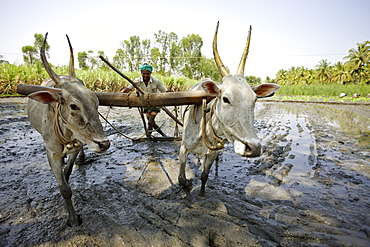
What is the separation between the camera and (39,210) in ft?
9.11

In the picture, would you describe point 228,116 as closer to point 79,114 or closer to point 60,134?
point 79,114

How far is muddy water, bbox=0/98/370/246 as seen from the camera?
2.37 m

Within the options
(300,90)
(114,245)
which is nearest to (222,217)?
(114,245)

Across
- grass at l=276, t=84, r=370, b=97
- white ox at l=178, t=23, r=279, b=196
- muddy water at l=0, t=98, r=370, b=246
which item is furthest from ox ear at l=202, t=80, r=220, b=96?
grass at l=276, t=84, r=370, b=97

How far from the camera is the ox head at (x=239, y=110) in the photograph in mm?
2070

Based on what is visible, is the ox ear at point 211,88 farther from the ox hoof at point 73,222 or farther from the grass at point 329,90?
the grass at point 329,90

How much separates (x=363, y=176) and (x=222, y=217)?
3.35 metres

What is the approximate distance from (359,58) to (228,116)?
60.1 m

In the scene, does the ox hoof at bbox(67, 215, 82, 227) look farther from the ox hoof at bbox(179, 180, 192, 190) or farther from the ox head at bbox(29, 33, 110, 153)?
the ox hoof at bbox(179, 180, 192, 190)

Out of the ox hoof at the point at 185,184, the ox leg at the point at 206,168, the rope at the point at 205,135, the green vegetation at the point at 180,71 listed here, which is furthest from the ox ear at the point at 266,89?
the green vegetation at the point at 180,71

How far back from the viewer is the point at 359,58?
45969 mm

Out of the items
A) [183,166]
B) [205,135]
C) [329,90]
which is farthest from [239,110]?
[329,90]

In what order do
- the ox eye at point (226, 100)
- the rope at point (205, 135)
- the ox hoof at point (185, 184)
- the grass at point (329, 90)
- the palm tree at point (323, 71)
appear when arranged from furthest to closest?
the palm tree at point (323, 71), the grass at point (329, 90), the ox hoof at point (185, 184), the rope at point (205, 135), the ox eye at point (226, 100)

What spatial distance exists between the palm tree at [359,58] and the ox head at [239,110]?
58736 millimetres
